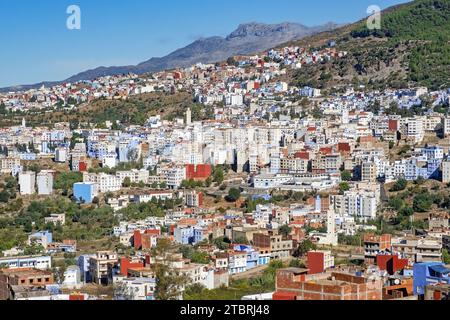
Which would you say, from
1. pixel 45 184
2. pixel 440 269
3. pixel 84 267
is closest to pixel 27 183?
pixel 45 184

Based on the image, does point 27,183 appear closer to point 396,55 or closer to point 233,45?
point 396,55

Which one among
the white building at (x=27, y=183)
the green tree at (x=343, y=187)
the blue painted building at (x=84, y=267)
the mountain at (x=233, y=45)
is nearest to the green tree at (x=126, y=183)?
the white building at (x=27, y=183)

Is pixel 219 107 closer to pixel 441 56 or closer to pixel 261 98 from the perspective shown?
pixel 261 98

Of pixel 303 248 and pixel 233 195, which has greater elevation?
pixel 233 195

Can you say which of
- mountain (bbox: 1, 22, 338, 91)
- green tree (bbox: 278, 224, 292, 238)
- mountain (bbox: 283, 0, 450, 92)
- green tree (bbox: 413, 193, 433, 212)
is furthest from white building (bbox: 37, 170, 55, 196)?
mountain (bbox: 1, 22, 338, 91)

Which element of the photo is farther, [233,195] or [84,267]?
[233,195]

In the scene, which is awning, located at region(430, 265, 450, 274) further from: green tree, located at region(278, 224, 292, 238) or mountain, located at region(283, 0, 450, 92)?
mountain, located at region(283, 0, 450, 92)

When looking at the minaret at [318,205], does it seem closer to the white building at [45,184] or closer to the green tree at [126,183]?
the green tree at [126,183]
